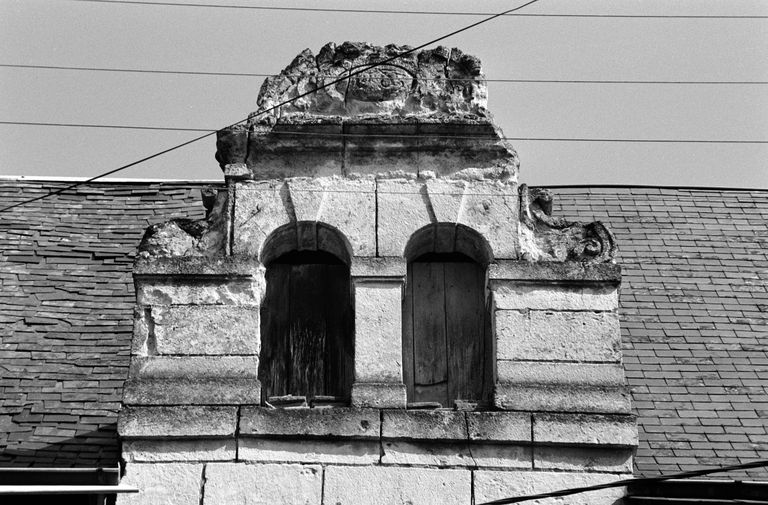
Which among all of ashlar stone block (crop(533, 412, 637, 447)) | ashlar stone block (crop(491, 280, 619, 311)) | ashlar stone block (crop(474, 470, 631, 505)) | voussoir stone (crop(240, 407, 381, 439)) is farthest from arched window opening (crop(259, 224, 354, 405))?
ashlar stone block (crop(533, 412, 637, 447))

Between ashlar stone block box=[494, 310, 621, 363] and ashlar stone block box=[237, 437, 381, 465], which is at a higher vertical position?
ashlar stone block box=[494, 310, 621, 363]

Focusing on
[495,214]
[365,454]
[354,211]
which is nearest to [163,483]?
[365,454]

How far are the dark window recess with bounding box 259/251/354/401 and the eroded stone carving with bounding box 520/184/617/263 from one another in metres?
1.27

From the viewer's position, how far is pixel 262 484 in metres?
8.47

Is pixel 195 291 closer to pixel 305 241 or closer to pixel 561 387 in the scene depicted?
pixel 305 241

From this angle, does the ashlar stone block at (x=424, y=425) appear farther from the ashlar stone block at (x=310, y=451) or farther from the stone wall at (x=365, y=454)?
the ashlar stone block at (x=310, y=451)

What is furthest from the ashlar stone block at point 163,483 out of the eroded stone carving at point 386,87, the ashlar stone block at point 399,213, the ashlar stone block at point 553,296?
the eroded stone carving at point 386,87

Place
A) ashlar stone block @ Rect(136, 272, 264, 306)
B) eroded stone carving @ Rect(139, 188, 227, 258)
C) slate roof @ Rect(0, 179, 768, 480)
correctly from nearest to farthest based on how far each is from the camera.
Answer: ashlar stone block @ Rect(136, 272, 264, 306), eroded stone carving @ Rect(139, 188, 227, 258), slate roof @ Rect(0, 179, 768, 480)

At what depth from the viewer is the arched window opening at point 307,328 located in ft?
30.9

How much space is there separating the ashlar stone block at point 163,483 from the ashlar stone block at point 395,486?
2.61 feet

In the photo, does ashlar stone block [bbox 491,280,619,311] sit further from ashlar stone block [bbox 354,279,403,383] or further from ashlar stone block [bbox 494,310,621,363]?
ashlar stone block [bbox 354,279,403,383]

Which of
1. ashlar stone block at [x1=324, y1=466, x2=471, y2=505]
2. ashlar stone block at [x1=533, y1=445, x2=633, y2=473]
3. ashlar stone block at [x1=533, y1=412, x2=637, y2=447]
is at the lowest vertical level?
ashlar stone block at [x1=324, y1=466, x2=471, y2=505]

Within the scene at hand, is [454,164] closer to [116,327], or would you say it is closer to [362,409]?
[362,409]

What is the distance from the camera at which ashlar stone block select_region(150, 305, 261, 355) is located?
28.9 feet
